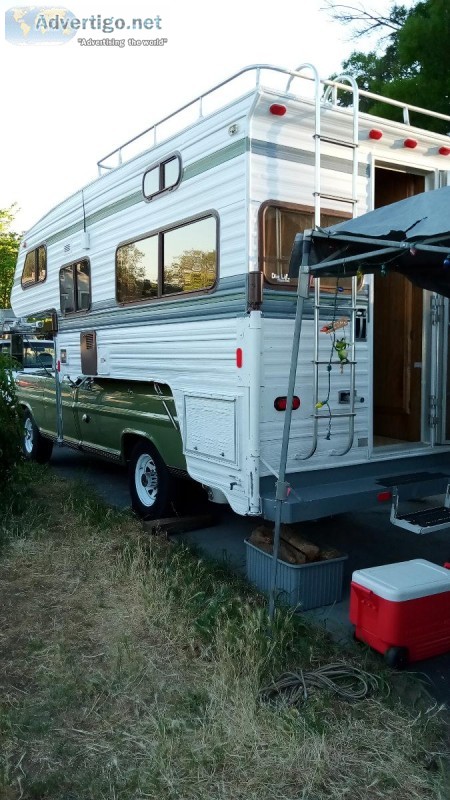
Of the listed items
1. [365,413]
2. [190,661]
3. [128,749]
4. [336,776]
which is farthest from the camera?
[365,413]

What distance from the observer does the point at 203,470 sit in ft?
15.8

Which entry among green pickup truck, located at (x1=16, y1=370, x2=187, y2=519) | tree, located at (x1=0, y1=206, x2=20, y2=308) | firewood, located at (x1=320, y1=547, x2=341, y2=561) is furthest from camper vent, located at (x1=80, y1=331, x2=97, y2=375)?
tree, located at (x1=0, y1=206, x2=20, y2=308)

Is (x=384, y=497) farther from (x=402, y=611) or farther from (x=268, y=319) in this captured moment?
(x=268, y=319)

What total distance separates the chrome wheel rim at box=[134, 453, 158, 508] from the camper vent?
47.2 inches

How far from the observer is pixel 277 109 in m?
4.25

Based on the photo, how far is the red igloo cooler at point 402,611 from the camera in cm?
344

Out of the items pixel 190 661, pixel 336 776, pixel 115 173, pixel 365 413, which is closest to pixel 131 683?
pixel 190 661

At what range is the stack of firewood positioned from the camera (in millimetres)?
4246

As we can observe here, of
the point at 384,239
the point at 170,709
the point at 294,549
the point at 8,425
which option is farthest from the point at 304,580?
the point at 8,425

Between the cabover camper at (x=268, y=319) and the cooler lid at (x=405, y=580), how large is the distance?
Answer: 54cm

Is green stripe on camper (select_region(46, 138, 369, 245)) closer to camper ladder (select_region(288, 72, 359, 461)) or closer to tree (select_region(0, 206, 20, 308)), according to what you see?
camper ladder (select_region(288, 72, 359, 461))

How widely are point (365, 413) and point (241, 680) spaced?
2201 millimetres

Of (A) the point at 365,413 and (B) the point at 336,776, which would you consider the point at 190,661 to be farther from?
(A) the point at 365,413

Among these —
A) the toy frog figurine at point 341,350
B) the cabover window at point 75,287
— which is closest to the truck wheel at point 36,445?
the cabover window at point 75,287
